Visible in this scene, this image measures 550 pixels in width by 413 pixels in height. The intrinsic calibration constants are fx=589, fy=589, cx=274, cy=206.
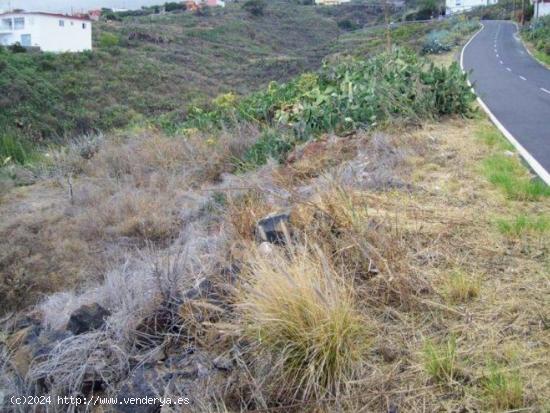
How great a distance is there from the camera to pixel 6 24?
53.5 meters

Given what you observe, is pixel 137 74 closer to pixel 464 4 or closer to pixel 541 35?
pixel 541 35

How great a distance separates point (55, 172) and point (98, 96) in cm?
3017

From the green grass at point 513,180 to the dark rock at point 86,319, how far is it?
3.73 metres

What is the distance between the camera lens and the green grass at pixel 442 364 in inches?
111

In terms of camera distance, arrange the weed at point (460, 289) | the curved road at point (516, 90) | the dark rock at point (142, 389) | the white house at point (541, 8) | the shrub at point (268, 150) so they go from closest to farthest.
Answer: the dark rock at point (142, 389), the weed at point (460, 289), the shrub at point (268, 150), the curved road at point (516, 90), the white house at point (541, 8)

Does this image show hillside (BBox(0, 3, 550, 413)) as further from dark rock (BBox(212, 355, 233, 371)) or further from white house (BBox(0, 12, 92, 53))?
white house (BBox(0, 12, 92, 53))

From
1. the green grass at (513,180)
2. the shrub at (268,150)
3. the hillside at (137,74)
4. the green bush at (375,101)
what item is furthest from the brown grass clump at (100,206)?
the hillside at (137,74)

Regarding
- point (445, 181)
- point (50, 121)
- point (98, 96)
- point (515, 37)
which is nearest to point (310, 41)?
point (515, 37)

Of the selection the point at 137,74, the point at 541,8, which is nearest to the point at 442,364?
the point at 137,74

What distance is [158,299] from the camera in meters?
3.75

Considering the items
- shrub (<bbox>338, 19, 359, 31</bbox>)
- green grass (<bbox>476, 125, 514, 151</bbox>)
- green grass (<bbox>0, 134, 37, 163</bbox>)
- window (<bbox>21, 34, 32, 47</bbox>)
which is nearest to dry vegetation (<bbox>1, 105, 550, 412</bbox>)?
green grass (<bbox>476, 125, 514, 151</bbox>)

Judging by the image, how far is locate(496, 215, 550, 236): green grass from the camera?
4406mm

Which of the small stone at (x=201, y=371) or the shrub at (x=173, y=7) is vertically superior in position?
the shrub at (x=173, y=7)

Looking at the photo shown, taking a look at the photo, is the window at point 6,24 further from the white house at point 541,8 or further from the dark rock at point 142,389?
the dark rock at point 142,389
